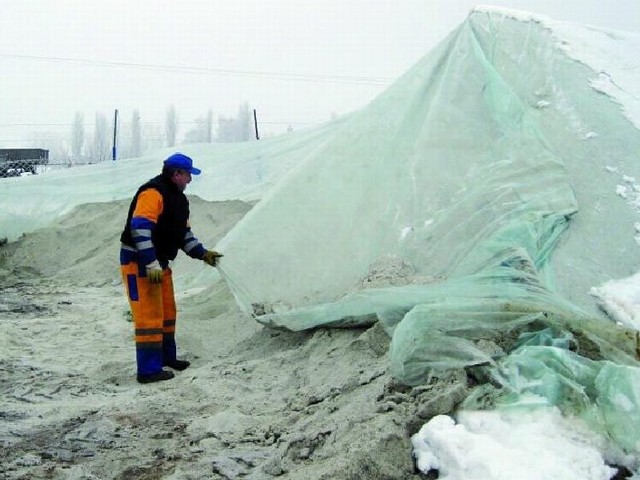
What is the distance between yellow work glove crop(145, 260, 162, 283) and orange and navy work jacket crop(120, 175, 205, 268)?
35 millimetres

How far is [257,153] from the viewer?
30.3ft

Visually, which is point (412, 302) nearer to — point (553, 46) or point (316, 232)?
point (316, 232)

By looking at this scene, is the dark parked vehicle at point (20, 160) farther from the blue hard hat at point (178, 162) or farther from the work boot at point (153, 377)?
the work boot at point (153, 377)

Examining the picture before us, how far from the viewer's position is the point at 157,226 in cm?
464

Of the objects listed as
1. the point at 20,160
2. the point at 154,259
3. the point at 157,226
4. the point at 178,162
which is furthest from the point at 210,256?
the point at 20,160

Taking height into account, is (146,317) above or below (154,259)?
below

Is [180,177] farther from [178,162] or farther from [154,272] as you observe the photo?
[154,272]

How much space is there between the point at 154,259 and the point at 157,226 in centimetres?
33

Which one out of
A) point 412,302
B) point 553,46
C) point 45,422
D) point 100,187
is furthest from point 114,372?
point 100,187

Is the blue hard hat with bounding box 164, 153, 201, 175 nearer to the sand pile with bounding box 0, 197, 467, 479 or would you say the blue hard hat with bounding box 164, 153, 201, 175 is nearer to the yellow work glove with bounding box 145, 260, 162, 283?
the yellow work glove with bounding box 145, 260, 162, 283

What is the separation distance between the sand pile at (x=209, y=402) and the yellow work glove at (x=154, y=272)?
663 millimetres

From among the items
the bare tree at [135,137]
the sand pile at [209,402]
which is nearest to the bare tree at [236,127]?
the bare tree at [135,137]

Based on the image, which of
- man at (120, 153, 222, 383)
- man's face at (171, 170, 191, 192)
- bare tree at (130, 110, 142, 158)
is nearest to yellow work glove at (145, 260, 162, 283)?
man at (120, 153, 222, 383)

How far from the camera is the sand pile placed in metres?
2.85
